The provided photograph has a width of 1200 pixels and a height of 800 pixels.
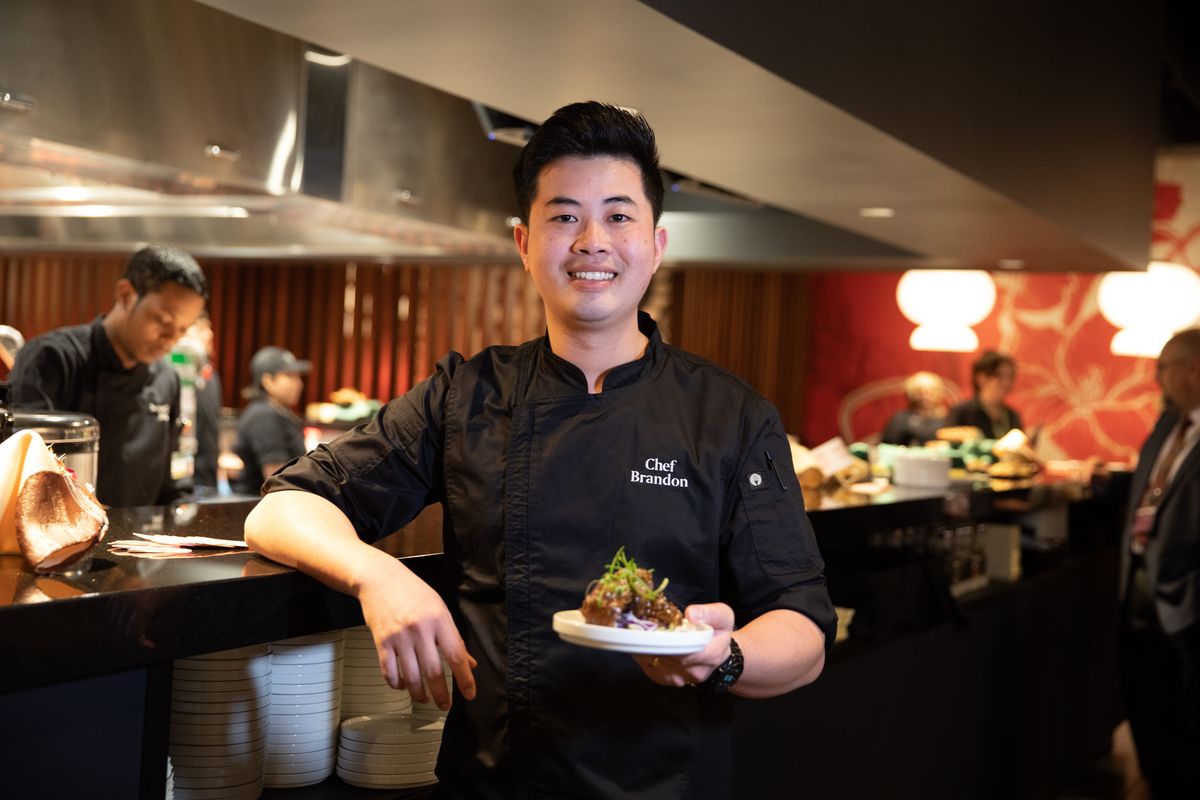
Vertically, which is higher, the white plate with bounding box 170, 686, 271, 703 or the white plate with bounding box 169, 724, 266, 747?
the white plate with bounding box 170, 686, 271, 703

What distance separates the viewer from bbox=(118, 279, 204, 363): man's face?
3.48 meters

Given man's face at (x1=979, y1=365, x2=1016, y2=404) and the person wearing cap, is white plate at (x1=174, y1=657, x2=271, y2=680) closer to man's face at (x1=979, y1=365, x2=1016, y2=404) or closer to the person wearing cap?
the person wearing cap

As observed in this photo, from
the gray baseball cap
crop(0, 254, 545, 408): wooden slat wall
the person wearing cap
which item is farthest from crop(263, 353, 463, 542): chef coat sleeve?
crop(0, 254, 545, 408): wooden slat wall

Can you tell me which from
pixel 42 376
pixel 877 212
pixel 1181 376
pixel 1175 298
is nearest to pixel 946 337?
pixel 1175 298

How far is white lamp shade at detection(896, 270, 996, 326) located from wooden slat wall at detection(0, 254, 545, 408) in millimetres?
3658

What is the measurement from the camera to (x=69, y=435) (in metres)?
2.10

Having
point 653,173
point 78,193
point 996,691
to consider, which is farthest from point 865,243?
point 653,173

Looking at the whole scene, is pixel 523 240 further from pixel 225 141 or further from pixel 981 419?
pixel 981 419

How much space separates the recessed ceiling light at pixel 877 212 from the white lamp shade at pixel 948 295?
2.32 meters

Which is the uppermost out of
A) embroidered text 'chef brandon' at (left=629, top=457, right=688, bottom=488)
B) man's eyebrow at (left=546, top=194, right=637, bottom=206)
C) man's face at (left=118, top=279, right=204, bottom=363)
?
man's eyebrow at (left=546, top=194, right=637, bottom=206)

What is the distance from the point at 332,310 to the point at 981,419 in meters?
5.76

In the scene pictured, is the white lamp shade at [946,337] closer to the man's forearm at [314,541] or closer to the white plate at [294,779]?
the white plate at [294,779]

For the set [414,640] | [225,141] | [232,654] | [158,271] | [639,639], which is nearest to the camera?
[639,639]

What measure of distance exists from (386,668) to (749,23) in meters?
1.59
